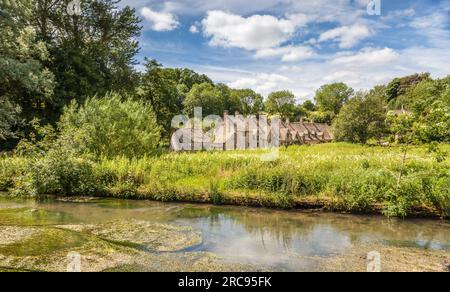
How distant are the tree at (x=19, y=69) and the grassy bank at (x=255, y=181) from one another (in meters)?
5.10

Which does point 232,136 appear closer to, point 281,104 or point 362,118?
point 362,118

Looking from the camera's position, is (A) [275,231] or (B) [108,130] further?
(B) [108,130]

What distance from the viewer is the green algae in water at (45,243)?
830 cm

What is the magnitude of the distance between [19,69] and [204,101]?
64.1 m

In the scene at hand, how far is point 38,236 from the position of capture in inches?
380

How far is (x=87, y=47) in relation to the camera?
108 ft

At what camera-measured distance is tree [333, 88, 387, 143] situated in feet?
167

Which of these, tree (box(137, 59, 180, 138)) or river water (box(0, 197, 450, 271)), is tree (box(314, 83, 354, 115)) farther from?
river water (box(0, 197, 450, 271))

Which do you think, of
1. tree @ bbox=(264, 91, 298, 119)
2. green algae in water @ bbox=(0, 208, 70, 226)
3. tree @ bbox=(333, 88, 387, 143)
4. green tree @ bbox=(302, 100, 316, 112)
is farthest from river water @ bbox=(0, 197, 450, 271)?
green tree @ bbox=(302, 100, 316, 112)

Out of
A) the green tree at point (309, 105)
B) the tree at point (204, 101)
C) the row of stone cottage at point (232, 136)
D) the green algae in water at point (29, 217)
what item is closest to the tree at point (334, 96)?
the green tree at point (309, 105)

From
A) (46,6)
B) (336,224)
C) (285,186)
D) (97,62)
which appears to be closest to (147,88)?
(97,62)

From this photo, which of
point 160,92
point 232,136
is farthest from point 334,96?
point 160,92

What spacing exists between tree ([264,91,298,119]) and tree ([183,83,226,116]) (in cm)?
1957

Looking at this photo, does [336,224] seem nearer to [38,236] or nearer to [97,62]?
[38,236]
